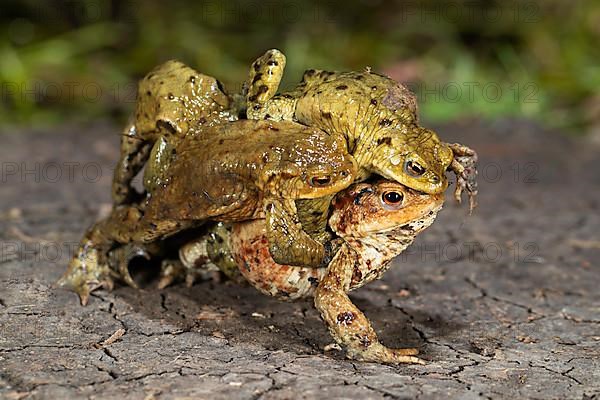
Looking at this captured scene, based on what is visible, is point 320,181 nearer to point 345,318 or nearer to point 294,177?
point 294,177

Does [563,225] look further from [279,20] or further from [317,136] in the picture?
[279,20]

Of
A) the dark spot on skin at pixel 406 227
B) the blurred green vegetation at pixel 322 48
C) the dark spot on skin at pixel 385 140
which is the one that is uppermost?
the blurred green vegetation at pixel 322 48

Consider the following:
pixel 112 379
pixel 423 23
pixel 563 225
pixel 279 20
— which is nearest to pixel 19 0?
pixel 279 20

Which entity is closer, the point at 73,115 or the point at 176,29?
the point at 73,115

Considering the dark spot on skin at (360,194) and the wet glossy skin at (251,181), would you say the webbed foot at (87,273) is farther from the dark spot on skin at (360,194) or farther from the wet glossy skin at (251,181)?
the dark spot on skin at (360,194)

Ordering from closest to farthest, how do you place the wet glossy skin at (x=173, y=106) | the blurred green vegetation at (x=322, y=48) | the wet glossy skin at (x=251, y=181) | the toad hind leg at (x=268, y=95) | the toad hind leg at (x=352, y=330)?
the wet glossy skin at (x=251, y=181)
the toad hind leg at (x=352, y=330)
the toad hind leg at (x=268, y=95)
the wet glossy skin at (x=173, y=106)
the blurred green vegetation at (x=322, y=48)

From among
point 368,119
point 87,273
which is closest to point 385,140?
point 368,119

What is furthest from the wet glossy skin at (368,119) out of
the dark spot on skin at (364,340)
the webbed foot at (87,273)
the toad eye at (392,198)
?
the webbed foot at (87,273)
